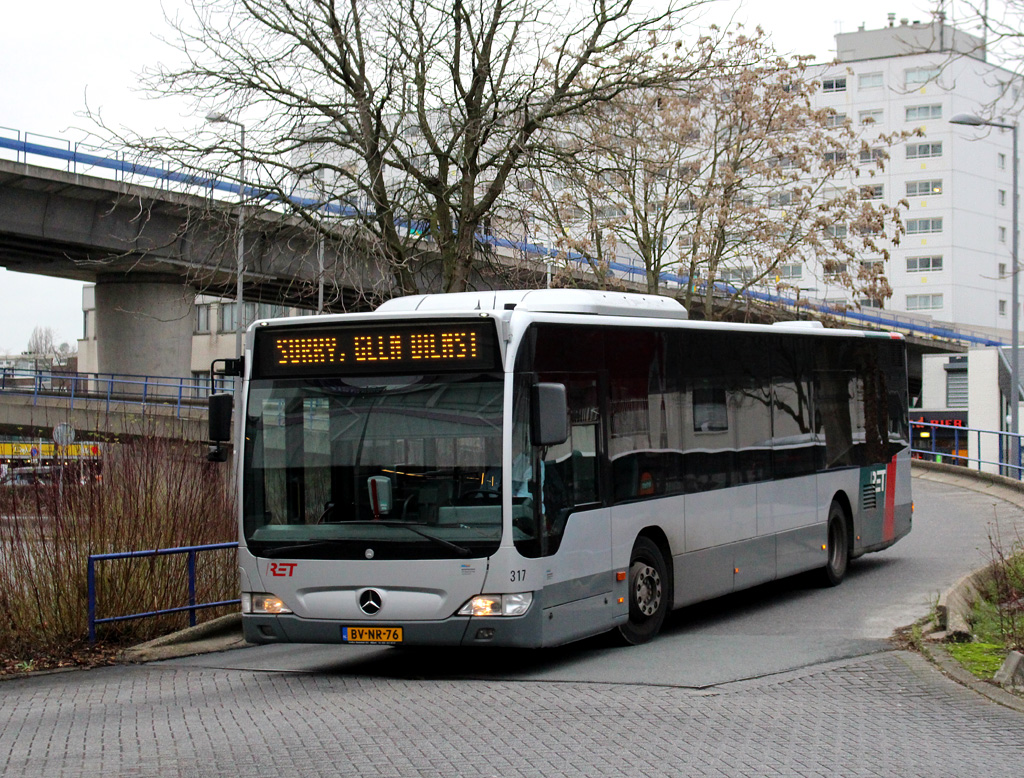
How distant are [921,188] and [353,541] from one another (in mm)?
84966

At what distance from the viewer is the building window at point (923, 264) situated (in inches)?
3492

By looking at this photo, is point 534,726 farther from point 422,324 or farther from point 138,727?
point 422,324

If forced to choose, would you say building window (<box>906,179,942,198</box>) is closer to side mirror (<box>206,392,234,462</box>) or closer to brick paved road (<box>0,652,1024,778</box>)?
brick paved road (<box>0,652,1024,778</box>)

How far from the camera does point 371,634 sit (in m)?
10.2

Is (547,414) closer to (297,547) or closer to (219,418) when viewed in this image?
(297,547)

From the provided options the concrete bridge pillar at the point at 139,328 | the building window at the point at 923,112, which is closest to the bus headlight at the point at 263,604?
the concrete bridge pillar at the point at 139,328

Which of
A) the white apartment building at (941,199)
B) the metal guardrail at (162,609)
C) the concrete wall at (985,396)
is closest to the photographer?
the metal guardrail at (162,609)

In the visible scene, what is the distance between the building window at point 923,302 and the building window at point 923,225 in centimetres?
427

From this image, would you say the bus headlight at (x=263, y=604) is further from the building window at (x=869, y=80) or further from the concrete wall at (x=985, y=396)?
the building window at (x=869, y=80)

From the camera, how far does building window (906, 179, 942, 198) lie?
8838 cm

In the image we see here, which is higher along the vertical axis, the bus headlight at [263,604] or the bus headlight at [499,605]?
the bus headlight at [499,605]

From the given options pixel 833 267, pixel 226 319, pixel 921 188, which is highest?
pixel 921 188

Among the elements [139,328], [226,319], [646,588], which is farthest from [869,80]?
[646,588]

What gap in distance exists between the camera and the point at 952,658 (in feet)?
32.8
